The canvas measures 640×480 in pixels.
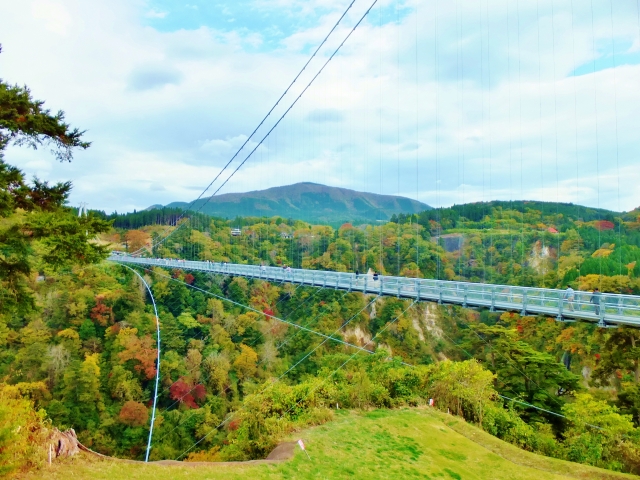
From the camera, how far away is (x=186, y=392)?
29.5 meters

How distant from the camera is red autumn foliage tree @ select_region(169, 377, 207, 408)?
95.4 feet

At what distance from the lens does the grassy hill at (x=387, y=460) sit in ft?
25.8

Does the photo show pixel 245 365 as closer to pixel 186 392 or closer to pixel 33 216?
pixel 186 392

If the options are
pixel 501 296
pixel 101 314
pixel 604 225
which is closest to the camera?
pixel 501 296

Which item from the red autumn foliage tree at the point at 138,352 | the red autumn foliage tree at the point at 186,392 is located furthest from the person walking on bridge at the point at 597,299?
the red autumn foliage tree at the point at 138,352

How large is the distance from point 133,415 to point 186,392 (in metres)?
3.79

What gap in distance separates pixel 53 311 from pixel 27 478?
102ft

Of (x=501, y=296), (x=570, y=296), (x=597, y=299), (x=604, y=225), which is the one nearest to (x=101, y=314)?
(x=501, y=296)

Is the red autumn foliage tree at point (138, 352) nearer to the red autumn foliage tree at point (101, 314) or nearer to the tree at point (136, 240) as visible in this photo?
the red autumn foliage tree at point (101, 314)

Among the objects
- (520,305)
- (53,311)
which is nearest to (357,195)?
(53,311)

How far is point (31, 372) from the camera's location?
27.0 meters

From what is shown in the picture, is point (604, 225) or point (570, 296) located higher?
point (604, 225)

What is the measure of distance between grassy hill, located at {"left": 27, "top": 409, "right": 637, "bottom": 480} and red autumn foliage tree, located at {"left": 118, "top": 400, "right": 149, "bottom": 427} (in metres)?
18.5

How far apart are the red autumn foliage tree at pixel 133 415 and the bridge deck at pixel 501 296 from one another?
16281 millimetres
